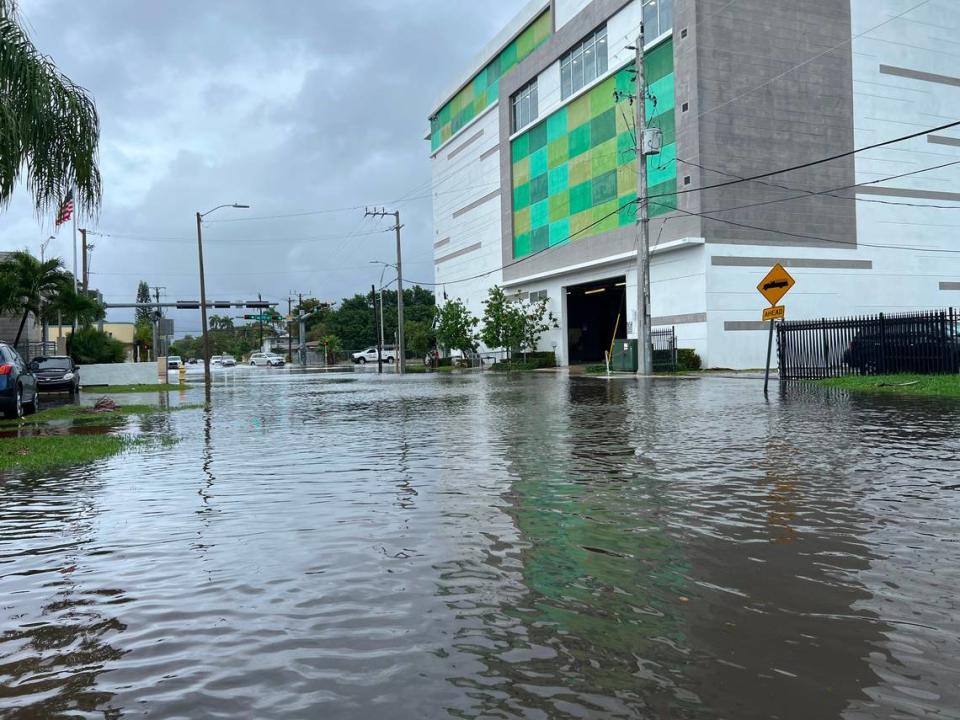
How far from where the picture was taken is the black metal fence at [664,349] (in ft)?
133

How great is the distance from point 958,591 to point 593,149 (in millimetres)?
48417

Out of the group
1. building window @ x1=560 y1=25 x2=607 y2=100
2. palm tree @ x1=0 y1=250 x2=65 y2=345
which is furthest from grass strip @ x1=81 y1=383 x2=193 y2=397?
building window @ x1=560 y1=25 x2=607 y2=100

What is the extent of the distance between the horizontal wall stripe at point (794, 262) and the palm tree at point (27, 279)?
3322 cm

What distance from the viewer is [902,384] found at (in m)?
22.4

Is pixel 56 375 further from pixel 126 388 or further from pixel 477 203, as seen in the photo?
pixel 477 203

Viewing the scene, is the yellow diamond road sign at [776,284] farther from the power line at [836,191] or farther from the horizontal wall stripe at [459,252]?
the horizontal wall stripe at [459,252]

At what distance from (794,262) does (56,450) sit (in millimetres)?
37951

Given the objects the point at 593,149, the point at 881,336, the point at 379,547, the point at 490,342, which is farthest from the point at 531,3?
the point at 379,547

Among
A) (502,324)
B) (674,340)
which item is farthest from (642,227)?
(502,324)

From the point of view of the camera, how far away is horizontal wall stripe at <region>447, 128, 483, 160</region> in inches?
2867

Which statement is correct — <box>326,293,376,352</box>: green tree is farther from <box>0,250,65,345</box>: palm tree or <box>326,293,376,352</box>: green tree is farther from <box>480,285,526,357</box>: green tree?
<box>0,250,65,345</box>: palm tree

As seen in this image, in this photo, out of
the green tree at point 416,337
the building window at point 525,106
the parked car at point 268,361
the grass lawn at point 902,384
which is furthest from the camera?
the parked car at point 268,361

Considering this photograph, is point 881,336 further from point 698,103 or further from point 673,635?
point 673,635

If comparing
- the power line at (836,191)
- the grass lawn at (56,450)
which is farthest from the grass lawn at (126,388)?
the power line at (836,191)
